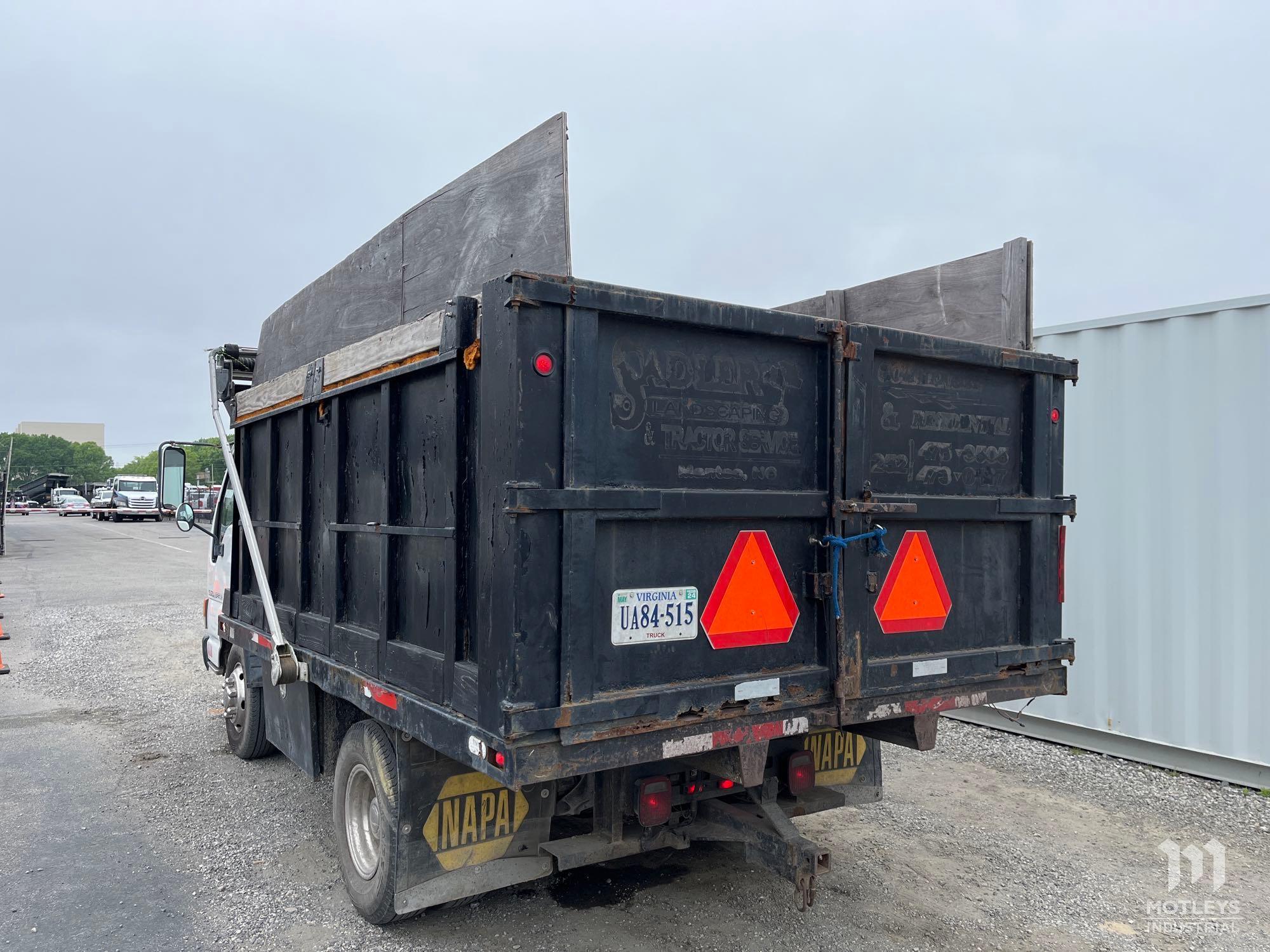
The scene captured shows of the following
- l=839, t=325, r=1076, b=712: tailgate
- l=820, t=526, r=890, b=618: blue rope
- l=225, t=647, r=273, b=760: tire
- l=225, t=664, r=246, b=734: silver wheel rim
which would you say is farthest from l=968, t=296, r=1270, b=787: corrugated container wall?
l=225, t=664, r=246, b=734: silver wheel rim

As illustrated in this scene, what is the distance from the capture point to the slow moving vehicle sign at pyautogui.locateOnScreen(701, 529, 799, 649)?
10.6ft

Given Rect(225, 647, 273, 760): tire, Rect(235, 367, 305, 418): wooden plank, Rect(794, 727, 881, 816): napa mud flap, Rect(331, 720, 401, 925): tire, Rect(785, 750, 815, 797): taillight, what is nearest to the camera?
Rect(331, 720, 401, 925): tire

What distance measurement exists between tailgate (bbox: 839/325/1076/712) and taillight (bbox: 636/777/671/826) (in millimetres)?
828

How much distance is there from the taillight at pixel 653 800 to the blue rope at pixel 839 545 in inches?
37.4

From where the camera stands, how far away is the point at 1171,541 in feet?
20.9

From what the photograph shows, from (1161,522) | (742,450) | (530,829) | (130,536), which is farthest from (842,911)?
(130,536)

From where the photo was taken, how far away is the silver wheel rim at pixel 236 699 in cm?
630

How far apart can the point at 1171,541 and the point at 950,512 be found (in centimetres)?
361

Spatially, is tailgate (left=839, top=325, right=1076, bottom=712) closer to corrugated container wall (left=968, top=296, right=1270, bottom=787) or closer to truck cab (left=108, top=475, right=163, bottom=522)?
corrugated container wall (left=968, top=296, right=1270, bottom=787)

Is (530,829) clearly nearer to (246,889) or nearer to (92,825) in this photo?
(246,889)

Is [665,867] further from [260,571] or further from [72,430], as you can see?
[72,430]

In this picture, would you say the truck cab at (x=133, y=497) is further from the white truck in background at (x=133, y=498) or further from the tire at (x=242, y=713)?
the tire at (x=242, y=713)

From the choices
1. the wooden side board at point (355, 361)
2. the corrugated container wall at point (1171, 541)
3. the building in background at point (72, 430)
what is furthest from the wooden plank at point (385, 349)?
the building in background at point (72, 430)

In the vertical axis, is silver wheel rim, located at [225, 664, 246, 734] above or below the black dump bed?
below
